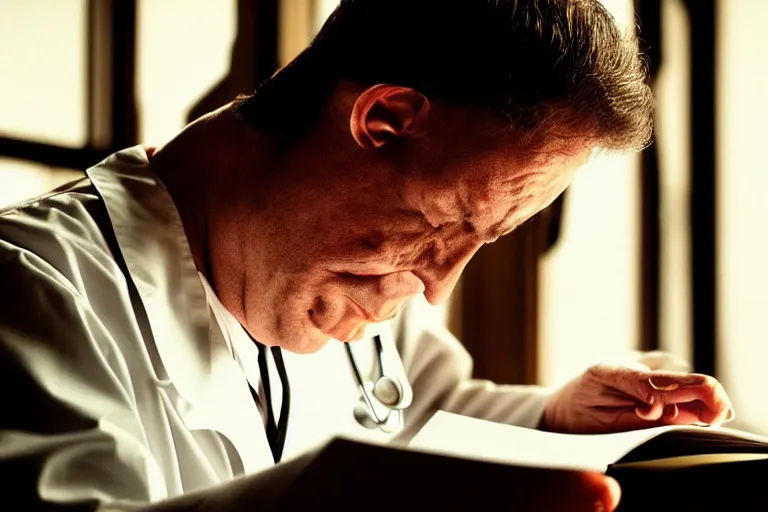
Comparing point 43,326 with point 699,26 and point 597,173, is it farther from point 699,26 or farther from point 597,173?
point 699,26

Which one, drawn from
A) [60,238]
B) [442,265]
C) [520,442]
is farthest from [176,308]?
[520,442]

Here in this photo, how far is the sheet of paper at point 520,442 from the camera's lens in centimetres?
80

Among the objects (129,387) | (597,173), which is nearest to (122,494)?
(129,387)

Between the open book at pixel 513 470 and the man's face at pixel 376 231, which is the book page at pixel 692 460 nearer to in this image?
the open book at pixel 513 470

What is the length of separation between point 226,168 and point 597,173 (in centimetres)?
125

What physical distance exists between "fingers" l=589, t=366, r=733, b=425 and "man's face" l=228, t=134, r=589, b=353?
0.91ft

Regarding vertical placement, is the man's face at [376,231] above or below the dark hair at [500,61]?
below

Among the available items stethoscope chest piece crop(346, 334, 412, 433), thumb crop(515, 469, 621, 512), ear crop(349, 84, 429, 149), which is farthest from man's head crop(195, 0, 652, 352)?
thumb crop(515, 469, 621, 512)

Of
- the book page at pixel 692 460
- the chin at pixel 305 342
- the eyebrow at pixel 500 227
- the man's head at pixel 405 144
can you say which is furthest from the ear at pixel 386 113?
the book page at pixel 692 460

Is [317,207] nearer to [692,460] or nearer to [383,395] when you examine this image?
[383,395]

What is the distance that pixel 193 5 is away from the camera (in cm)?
161

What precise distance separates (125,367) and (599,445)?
48cm

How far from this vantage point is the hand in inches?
38.2

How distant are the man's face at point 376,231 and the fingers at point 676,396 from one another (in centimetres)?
28
